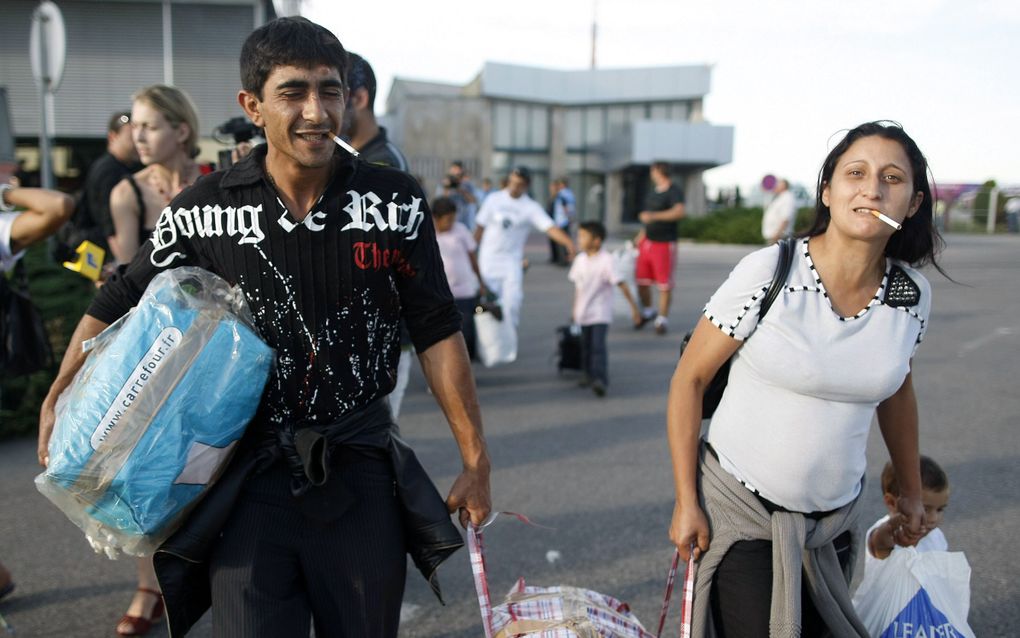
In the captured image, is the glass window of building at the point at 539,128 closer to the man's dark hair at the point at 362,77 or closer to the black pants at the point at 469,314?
the black pants at the point at 469,314

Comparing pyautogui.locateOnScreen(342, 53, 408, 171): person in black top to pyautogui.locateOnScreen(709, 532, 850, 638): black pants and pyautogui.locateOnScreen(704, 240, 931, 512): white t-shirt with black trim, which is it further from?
pyautogui.locateOnScreen(709, 532, 850, 638): black pants

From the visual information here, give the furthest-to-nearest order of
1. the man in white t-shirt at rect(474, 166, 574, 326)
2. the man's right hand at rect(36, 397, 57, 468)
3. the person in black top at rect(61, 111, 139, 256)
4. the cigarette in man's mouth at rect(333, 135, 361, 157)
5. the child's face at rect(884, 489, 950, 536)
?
1. the man in white t-shirt at rect(474, 166, 574, 326)
2. the person in black top at rect(61, 111, 139, 256)
3. the child's face at rect(884, 489, 950, 536)
4. the man's right hand at rect(36, 397, 57, 468)
5. the cigarette in man's mouth at rect(333, 135, 361, 157)

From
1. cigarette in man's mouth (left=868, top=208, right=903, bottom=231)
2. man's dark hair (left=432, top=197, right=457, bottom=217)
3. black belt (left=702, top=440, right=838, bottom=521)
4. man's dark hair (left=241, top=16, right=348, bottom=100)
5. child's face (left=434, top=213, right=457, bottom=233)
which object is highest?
man's dark hair (left=241, top=16, right=348, bottom=100)

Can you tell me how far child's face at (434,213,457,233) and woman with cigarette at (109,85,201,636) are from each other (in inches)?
149

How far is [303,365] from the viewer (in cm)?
214

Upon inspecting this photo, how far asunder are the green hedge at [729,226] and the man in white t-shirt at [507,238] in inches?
757

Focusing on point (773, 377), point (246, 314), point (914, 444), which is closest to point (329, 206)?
point (246, 314)

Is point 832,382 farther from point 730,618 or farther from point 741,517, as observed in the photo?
point 730,618

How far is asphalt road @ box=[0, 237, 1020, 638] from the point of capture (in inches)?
149

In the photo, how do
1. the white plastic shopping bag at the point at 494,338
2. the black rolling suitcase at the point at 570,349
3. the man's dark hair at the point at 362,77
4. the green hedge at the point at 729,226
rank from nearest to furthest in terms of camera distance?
the man's dark hair at the point at 362,77 < the white plastic shopping bag at the point at 494,338 < the black rolling suitcase at the point at 570,349 < the green hedge at the point at 729,226

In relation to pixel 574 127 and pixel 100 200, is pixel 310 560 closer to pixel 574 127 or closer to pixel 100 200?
pixel 100 200

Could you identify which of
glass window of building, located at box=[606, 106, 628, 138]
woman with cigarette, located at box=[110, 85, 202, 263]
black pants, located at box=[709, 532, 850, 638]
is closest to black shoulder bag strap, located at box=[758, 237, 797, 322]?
black pants, located at box=[709, 532, 850, 638]

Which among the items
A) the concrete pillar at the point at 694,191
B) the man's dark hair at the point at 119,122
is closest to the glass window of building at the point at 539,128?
the concrete pillar at the point at 694,191

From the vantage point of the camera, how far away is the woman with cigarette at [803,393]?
2.32 m
